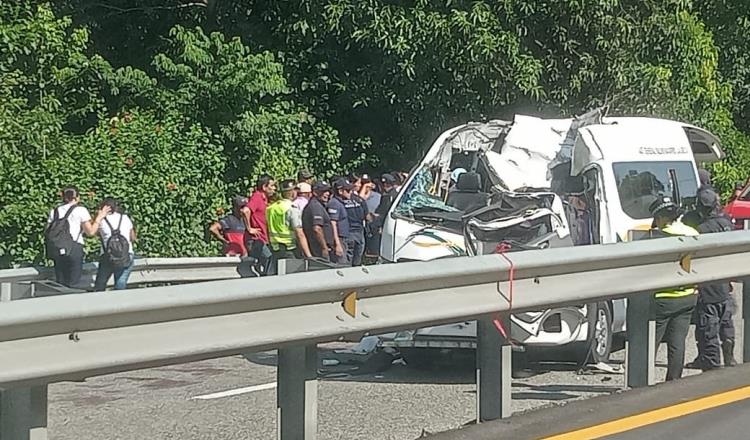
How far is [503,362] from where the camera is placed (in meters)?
7.35

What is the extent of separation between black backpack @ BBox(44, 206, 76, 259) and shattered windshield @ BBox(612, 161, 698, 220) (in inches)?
269

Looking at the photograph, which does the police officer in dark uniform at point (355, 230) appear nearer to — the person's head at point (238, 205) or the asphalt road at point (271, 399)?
the person's head at point (238, 205)

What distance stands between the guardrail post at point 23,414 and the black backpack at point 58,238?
9.90 metres

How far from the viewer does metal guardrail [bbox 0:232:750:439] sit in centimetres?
534

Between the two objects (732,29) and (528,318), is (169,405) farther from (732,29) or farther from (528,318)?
(732,29)

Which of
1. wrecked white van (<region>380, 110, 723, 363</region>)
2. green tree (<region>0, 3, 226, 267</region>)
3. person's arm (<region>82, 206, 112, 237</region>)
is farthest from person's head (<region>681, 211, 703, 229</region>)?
green tree (<region>0, 3, 226, 267</region>)

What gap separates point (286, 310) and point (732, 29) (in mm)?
24065

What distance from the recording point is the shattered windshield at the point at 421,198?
11.3m

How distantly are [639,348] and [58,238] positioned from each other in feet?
28.6

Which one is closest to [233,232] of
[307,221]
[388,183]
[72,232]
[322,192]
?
[322,192]

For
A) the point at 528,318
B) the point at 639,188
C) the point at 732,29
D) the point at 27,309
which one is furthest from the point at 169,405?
the point at 732,29

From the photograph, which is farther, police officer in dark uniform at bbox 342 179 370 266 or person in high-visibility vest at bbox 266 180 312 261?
police officer in dark uniform at bbox 342 179 370 266

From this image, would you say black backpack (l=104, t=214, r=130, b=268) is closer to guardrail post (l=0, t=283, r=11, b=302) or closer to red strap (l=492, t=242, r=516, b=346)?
guardrail post (l=0, t=283, r=11, b=302)

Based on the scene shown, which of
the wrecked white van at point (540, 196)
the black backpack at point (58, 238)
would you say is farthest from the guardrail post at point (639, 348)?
the black backpack at point (58, 238)
